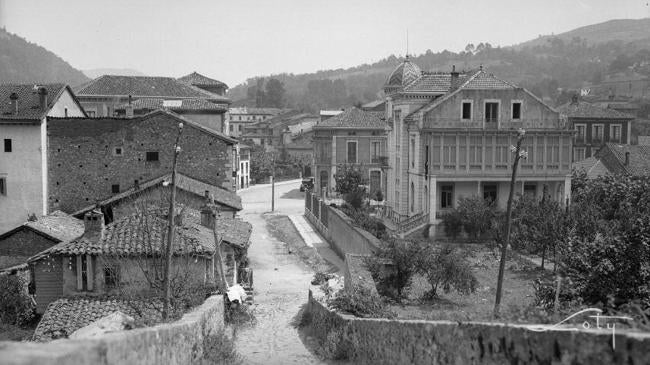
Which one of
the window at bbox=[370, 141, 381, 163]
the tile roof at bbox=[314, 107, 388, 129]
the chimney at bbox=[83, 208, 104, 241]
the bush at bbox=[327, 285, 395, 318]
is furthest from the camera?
the window at bbox=[370, 141, 381, 163]

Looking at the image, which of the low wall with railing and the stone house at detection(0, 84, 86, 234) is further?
the stone house at detection(0, 84, 86, 234)

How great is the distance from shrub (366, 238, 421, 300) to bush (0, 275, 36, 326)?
10674mm

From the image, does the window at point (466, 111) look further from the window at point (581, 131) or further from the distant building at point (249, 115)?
the distant building at point (249, 115)

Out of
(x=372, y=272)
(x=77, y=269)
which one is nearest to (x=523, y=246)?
(x=372, y=272)

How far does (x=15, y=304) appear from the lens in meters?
23.5

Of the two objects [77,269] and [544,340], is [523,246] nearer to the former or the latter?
[77,269]

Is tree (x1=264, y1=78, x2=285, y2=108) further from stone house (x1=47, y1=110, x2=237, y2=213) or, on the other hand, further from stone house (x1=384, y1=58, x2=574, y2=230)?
stone house (x1=47, y1=110, x2=237, y2=213)

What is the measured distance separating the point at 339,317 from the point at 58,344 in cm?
924

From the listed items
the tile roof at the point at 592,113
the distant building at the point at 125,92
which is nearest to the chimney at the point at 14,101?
the distant building at the point at 125,92

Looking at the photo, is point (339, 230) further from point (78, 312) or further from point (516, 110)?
point (78, 312)

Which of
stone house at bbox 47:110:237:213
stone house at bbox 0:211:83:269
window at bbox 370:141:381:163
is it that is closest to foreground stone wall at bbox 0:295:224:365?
stone house at bbox 0:211:83:269

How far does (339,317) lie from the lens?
1517 centimetres

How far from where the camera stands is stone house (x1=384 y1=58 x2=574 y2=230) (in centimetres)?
4147

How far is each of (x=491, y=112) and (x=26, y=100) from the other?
24.8 meters
